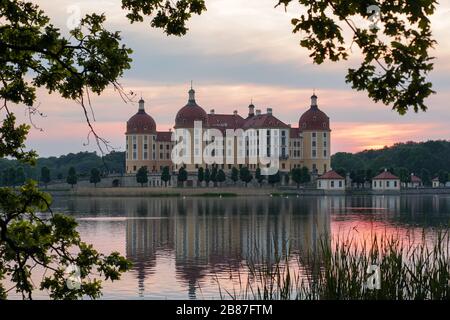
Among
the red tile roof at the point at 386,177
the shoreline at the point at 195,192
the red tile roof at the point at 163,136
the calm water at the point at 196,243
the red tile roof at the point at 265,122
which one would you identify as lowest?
the calm water at the point at 196,243

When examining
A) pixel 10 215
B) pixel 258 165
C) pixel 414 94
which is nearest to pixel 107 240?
pixel 10 215

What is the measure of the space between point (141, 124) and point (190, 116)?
12.1 metres

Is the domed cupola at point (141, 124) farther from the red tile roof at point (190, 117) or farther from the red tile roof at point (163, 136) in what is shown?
the red tile roof at point (190, 117)

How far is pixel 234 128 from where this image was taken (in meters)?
132

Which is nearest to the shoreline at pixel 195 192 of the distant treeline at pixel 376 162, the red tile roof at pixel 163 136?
the distant treeline at pixel 376 162

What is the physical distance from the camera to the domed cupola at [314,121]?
132375 millimetres

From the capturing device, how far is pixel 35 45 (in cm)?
866

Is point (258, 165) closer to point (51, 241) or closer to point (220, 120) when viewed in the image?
point (220, 120)

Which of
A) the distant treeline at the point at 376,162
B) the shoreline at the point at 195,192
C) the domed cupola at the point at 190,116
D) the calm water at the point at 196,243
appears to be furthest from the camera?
the domed cupola at the point at 190,116

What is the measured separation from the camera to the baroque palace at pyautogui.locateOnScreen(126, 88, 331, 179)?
12850cm

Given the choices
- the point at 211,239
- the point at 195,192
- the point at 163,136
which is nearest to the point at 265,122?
the point at 163,136

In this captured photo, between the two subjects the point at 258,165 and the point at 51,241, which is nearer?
the point at 51,241

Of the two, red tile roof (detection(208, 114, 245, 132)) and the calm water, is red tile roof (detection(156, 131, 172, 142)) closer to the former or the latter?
red tile roof (detection(208, 114, 245, 132))
